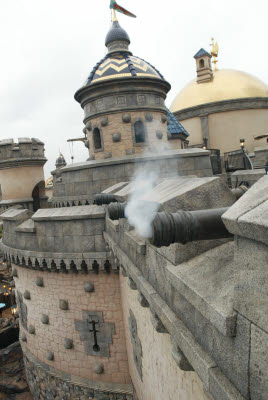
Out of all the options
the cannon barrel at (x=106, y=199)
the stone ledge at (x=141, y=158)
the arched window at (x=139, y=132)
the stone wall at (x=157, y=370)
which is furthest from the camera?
the arched window at (x=139, y=132)

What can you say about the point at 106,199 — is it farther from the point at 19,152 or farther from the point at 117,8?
the point at 117,8

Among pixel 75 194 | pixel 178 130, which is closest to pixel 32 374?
pixel 75 194

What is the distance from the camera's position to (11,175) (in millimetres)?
15516

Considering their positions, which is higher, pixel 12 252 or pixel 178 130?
pixel 178 130

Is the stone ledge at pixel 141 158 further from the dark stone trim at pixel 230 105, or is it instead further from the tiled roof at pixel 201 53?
the tiled roof at pixel 201 53

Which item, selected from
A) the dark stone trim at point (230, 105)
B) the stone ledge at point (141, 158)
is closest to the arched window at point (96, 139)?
the stone ledge at point (141, 158)

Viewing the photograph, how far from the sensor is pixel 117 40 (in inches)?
495

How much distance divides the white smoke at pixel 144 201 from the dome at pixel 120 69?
116 inches

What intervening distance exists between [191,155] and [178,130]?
29.5ft

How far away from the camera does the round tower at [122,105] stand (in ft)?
37.3

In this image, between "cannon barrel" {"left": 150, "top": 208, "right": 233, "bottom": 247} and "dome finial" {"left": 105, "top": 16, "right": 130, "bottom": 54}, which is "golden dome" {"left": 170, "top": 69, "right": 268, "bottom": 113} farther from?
"cannon barrel" {"left": 150, "top": 208, "right": 233, "bottom": 247}

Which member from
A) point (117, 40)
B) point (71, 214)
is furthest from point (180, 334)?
point (117, 40)

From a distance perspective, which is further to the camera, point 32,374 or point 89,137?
point 89,137

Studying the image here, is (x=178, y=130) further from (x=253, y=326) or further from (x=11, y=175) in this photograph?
(x=253, y=326)
